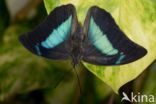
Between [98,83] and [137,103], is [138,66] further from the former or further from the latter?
[98,83]

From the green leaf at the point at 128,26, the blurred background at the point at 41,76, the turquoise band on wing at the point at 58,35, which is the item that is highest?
the turquoise band on wing at the point at 58,35

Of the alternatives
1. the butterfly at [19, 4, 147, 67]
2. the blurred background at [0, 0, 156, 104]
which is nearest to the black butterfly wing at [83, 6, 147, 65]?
the butterfly at [19, 4, 147, 67]

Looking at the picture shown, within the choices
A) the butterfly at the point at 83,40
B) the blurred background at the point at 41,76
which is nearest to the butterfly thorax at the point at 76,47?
the butterfly at the point at 83,40

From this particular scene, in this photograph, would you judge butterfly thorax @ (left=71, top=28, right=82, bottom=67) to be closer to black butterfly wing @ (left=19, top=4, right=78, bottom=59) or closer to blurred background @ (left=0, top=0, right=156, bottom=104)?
black butterfly wing @ (left=19, top=4, right=78, bottom=59)

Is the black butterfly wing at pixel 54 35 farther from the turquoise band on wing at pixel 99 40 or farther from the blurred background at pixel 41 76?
the blurred background at pixel 41 76

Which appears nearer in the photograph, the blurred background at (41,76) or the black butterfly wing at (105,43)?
the black butterfly wing at (105,43)

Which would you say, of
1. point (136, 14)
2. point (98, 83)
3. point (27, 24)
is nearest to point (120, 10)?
point (136, 14)

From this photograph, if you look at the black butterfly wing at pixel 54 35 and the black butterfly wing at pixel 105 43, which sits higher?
the black butterfly wing at pixel 54 35

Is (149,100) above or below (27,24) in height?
below
